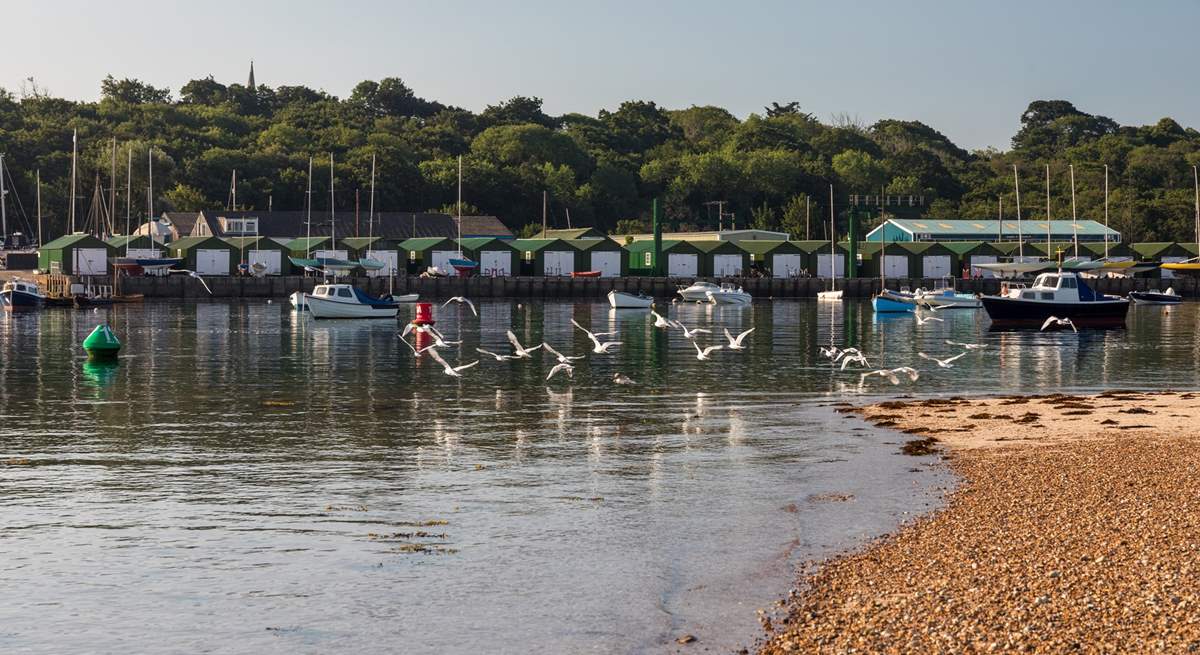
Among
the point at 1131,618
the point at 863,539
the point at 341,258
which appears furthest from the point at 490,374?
the point at 341,258

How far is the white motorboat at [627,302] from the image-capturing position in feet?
358

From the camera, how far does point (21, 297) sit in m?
102

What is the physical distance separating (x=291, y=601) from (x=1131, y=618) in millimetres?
9328

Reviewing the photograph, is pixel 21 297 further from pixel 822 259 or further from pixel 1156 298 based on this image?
pixel 1156 298

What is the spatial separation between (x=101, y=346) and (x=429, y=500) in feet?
113

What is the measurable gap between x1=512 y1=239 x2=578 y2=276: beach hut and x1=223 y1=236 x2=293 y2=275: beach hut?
24.6 meters

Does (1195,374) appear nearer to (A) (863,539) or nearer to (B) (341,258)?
(A) (863,539)

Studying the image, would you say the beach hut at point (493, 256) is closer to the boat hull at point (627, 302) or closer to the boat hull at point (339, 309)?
the boat hull at point (627, 302)

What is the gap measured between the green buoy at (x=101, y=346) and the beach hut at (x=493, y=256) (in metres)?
88.1

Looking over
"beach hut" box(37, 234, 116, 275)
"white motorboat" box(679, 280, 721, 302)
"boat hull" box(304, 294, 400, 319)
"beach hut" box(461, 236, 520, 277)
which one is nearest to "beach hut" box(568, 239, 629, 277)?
"beach hut" box(461, 236, 520, 277)

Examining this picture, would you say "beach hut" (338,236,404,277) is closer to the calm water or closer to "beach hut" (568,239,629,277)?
"beach hut" (568,239,629,277)

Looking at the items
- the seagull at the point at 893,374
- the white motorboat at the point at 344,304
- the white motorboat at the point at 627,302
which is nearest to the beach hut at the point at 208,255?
the white motorboat at the point at 627,302

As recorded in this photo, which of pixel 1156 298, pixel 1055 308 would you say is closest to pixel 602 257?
Result: pixel 1156 298

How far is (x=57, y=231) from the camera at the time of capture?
172 m
